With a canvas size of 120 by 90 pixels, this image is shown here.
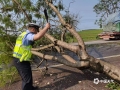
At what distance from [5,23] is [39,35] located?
3186mm

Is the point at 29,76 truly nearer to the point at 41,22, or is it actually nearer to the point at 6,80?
the point at 6,80

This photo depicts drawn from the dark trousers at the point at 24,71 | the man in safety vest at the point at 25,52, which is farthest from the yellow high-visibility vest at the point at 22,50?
the dark trousers at the point at 24,71

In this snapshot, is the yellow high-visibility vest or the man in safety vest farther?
the yellow high-visibility vest

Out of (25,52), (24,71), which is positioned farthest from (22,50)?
(24,71)

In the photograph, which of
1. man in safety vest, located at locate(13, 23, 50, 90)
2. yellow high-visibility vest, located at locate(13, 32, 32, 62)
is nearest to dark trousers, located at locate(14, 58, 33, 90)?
man in safety vest, located at locate(13, 23, 50, 90)

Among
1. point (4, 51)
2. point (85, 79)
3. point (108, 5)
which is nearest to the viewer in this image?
point (85, 79)

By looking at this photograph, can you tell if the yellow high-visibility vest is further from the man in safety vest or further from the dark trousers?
the dark trousers

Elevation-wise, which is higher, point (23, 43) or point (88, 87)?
point (23, 43)

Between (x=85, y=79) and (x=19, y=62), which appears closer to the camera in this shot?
(x=19, y=62)

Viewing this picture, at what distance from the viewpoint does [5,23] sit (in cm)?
684

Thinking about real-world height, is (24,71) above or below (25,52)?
below

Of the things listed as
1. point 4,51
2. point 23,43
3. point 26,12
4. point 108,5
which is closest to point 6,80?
point 4,51

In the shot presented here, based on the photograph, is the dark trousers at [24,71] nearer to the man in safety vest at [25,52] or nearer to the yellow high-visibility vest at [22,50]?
the man in safety vest at [25,52]

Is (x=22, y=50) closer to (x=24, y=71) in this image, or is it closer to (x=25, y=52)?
(x=25, y=52)
